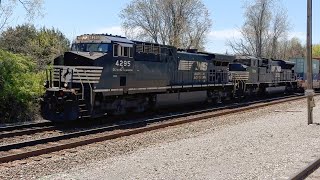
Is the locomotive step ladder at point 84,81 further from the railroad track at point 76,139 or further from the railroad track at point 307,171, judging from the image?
the railroad track at point 307,171

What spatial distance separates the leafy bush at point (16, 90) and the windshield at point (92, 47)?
2.43 meters

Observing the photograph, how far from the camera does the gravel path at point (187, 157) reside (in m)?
7.80

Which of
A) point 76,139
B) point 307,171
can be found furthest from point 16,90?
point 307,171

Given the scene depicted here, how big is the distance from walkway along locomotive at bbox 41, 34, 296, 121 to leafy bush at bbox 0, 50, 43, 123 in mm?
1533

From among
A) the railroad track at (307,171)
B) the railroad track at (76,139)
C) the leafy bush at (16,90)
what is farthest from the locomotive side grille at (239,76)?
the railroad track at (307,171)

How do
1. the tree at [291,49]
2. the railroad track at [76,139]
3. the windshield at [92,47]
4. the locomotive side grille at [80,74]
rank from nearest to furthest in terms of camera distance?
the railroad track at [76,139] < the locomotive side grille at [80,74] < the windshield at [92,47] < the tree at [291,49]

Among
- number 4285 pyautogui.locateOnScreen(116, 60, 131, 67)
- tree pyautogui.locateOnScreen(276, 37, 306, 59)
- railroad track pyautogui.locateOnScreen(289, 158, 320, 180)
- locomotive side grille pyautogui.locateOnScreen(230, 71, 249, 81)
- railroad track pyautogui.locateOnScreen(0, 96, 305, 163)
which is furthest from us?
tree pyautogui.locateOnScreen(276, 37, 306, 59)

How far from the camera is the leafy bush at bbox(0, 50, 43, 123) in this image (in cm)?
1656

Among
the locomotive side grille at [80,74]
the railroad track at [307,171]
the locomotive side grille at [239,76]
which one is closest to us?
the railroad track at [307,171]

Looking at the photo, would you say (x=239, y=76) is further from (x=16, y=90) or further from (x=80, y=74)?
(x=16, y=90)

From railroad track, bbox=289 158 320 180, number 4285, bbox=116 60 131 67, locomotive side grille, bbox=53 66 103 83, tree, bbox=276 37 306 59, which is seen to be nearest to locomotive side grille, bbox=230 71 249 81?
number 4285, bbox=116 60 131 67

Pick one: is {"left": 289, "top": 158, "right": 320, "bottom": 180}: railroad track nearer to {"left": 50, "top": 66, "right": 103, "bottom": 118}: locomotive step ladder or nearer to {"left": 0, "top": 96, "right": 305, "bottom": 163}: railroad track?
{"left": 0, "top": 96, "right": 305, "bottom": 163}: railroad track

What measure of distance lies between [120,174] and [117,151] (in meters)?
2.88

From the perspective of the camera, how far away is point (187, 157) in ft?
30.4
